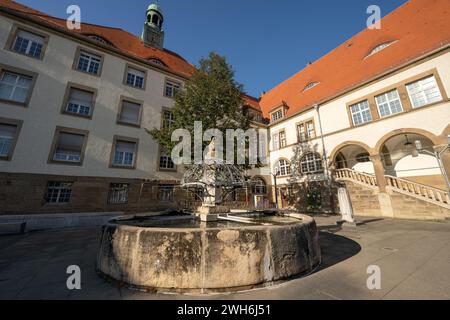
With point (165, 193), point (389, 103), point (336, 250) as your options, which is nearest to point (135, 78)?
point (165, 193)

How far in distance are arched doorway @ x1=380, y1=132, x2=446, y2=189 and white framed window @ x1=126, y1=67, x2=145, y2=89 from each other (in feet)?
68.8

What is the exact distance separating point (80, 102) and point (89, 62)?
12.3 feet

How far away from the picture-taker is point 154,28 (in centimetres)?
2200

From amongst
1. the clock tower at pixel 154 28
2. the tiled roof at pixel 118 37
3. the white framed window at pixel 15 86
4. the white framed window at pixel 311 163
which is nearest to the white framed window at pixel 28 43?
the tiled roof at pixel 118 37

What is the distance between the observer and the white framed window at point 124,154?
14.3 m

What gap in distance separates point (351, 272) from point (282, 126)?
2028 cm

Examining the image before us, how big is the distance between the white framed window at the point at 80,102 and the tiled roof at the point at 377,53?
19.7 meters

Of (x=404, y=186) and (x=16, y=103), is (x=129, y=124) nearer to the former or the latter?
(x=16, y=103)

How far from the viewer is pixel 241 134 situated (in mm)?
12117

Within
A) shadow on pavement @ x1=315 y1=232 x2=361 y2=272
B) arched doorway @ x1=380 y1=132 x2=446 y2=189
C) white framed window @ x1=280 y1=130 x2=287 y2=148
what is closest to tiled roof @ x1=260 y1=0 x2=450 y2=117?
white framed window @ x1=280 y1=130 x2=287 y2=148

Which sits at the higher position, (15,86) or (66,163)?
(15,86)
